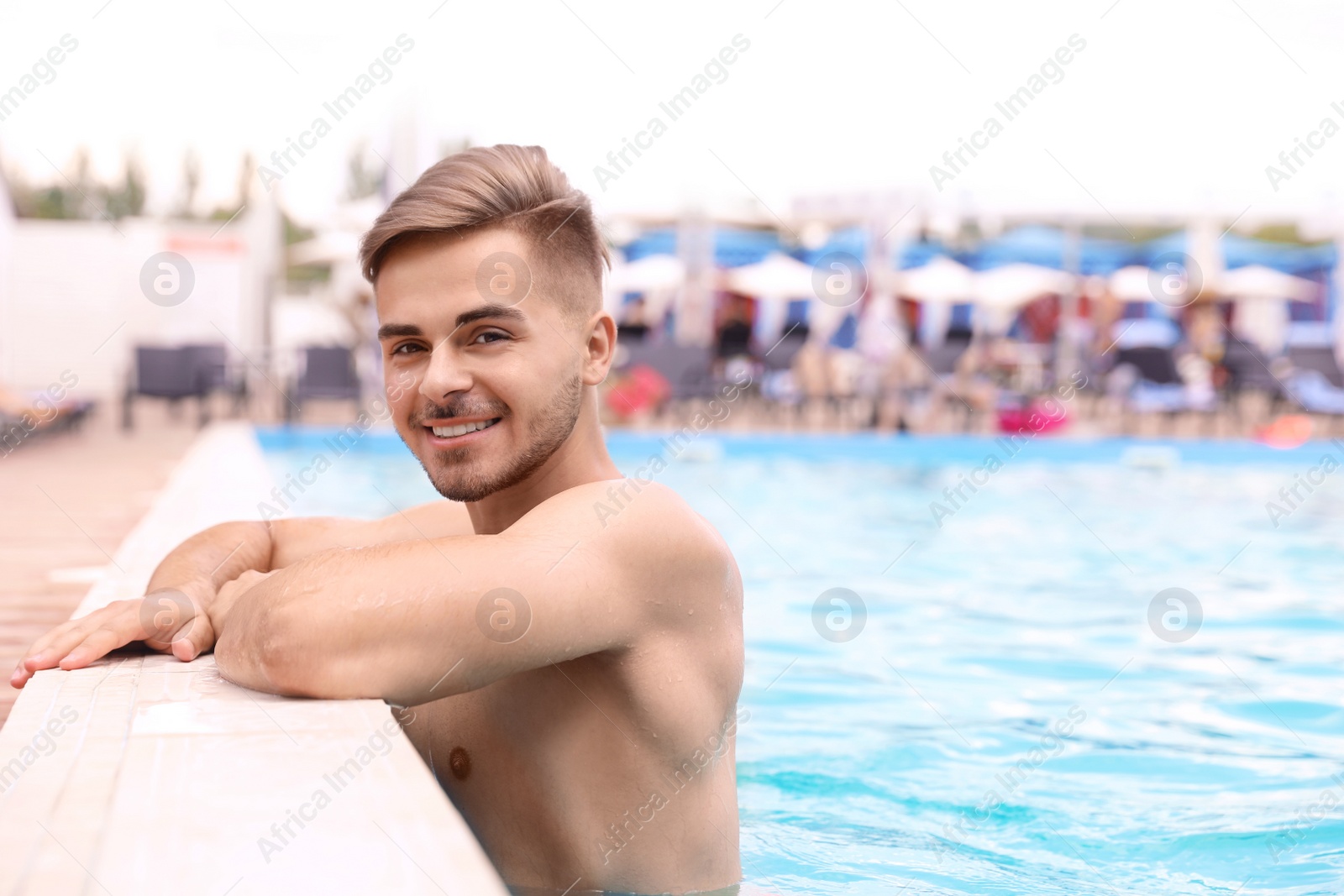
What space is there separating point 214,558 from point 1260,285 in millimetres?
20617

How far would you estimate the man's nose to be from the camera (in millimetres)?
1680

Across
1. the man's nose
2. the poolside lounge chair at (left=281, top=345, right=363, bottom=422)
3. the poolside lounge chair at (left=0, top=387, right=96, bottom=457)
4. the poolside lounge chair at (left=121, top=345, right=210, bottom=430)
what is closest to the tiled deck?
the poolside lounge chair at (left=0, top=387, right=96, bottom=457)

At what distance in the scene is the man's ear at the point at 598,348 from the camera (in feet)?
5.97

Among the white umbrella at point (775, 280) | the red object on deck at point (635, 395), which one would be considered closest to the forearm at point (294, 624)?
the red object on deck at point (635, 395)

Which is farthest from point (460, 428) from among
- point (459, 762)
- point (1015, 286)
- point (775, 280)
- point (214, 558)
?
point (1015, 286)

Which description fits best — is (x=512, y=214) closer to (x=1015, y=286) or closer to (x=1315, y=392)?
(x=1315, y=392)

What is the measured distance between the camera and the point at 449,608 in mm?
1405

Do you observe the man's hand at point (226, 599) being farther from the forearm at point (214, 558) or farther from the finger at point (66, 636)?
the finger at point (66, 636)

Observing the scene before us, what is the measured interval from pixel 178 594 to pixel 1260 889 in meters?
2.56

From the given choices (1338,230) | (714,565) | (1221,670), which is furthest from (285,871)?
(1338,230)

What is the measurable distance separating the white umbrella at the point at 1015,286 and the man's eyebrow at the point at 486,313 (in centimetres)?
1799

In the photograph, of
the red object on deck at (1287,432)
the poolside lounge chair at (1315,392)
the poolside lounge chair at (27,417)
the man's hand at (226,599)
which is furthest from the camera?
the poolside lounge chair at (1315,392)

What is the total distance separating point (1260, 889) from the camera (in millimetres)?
3039

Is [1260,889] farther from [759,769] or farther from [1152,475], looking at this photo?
[1152,475]
